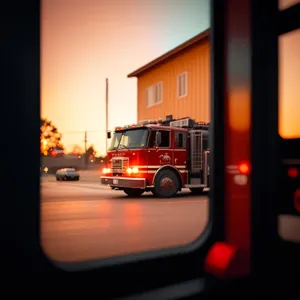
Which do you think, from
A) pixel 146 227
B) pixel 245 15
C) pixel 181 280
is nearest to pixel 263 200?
pixel 181 280

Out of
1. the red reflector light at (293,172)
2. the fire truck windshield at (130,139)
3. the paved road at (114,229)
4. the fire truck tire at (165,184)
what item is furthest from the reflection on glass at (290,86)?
the fire truck tire at (165,184)

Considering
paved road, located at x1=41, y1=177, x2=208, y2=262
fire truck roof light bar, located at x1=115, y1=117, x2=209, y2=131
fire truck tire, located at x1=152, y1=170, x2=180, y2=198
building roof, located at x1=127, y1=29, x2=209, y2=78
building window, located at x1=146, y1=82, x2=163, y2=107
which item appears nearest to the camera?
paved road, located at x1=41, y1=177, x2=208, y2=262

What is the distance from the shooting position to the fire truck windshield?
12188 mm

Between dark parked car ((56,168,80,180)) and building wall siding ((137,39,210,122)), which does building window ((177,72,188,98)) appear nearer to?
building wall siding ((137,39,210,122))

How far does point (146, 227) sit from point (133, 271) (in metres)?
4.57

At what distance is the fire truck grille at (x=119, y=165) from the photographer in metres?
12.4

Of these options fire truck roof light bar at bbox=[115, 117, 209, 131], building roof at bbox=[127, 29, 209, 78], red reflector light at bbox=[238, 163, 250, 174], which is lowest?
red reflector light at bbox=[238, 163, 250, 174]

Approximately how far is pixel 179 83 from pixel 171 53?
1460 mm

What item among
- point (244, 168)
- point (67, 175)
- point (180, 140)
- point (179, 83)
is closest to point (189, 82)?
point (179, 83)

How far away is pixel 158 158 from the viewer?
12281mm

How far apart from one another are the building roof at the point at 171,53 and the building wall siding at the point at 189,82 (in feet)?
0.66

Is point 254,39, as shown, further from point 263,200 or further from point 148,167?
point 148,167

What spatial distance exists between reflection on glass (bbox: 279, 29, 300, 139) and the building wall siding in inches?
503

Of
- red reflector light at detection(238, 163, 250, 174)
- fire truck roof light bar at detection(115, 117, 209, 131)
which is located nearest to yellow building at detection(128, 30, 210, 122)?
fire truck roof light bar at detection(115, 117, 209, 131)
